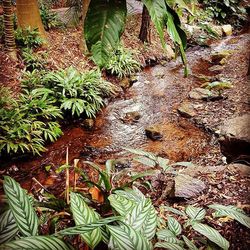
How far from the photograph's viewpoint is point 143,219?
135 cm

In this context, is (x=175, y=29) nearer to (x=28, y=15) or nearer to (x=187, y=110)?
(x=187, y=110)

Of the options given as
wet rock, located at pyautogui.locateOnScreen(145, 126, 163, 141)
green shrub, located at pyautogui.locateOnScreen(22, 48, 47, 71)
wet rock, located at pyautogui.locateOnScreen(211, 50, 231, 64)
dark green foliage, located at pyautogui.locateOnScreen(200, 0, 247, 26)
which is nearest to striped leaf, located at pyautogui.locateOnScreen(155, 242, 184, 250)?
wet rock, located at pyautogui.locateOnScreen(145, 126, 163, 141)

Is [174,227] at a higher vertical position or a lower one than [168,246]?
lower

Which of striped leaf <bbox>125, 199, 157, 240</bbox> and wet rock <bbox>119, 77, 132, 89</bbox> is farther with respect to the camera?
wet rock <bbox>119, 77, 132, 89</bbox>

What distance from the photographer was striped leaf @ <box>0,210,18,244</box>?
113 cm

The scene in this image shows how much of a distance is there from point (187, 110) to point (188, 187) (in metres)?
3.02

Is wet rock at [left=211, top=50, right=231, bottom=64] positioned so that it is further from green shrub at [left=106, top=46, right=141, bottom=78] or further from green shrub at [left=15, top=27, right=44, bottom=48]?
green shrub at [left=15, top=27, right=44, bottom=48]

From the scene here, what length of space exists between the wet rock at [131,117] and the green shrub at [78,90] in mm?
544

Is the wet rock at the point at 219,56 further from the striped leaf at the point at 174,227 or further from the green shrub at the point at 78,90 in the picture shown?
the striped leaf at the point at 174,227

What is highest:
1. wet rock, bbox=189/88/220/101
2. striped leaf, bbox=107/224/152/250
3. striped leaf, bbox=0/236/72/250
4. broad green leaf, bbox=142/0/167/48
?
broad green leaf, bbox=142/0/167/48

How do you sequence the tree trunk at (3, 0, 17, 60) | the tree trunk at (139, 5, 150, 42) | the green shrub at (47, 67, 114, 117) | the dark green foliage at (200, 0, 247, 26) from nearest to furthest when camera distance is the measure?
the tree trunk at (3, 0, 17, 60) < the green shrub at (47, 67, 114, 117) < the tree trunk at (139, 5, 150, 42) < the dark green foliage at (200, 0, 247, 26)

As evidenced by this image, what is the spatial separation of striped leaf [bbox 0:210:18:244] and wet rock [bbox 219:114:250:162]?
93.0 inches

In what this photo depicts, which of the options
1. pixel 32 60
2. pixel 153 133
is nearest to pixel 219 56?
pixel 153 133

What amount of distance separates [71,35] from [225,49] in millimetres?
5080
